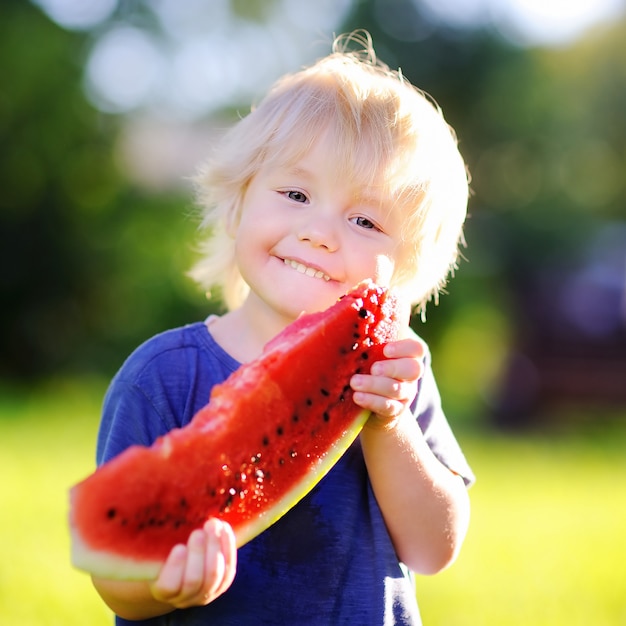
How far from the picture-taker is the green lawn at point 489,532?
412 cm

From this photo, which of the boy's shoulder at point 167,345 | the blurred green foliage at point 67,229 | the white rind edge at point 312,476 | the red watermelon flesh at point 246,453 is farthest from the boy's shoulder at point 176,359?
the blurred green foliage at point 67,229

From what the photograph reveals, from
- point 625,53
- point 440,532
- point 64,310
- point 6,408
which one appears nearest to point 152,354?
point 440,532

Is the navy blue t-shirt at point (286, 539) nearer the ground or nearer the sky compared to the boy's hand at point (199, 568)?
nearer the sky

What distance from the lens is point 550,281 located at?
11.2 m

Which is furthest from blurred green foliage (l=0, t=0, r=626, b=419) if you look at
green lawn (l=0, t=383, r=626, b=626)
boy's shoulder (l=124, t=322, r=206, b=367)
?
boy's shoulder (l=124, t=322, r=206, b=367)

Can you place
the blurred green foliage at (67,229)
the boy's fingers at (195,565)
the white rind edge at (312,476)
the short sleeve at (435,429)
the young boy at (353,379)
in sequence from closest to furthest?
the boy's fingers at (195,565), the white rind edge at (312,476), the young boy at (353,379), the short sleeve at (435,429), the blurred green foliage at (67,229)

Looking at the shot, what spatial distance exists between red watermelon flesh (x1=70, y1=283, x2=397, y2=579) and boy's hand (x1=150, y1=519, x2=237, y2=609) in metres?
0.08

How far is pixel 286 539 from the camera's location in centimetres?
225

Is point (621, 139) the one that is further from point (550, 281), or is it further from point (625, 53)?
point (550, 281)

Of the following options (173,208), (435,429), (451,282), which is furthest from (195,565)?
(451,282)

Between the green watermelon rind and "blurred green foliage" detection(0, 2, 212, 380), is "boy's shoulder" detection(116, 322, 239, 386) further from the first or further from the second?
"blurred green foliage" detection(0, 2, 212, 380)

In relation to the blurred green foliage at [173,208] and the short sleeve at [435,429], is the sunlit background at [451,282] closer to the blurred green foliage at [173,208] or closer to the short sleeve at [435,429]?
the blurred green foliage at [173,208]

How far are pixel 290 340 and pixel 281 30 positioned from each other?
50.6ft

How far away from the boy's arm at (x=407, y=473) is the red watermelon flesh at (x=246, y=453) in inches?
2.7
